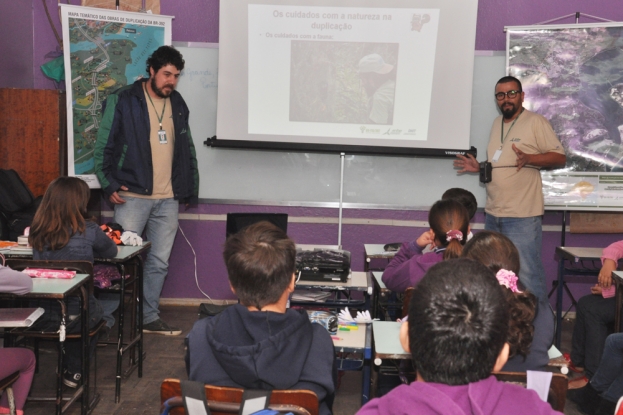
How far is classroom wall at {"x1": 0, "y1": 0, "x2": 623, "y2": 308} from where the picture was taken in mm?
5234

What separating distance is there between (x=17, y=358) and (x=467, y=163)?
3480 millimetres

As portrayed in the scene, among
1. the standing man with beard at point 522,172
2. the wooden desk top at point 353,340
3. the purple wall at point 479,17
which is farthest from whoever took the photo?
the purple wall at point 479,17

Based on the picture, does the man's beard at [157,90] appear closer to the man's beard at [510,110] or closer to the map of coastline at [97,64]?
the map of coastline at [97,64]

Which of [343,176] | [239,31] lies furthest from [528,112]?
[239,31]

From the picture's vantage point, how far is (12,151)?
16.0 feet

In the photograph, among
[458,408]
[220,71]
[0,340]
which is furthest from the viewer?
[220,71]

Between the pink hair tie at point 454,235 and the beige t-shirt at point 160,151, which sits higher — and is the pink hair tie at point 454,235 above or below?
below

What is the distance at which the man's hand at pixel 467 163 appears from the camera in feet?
16.6

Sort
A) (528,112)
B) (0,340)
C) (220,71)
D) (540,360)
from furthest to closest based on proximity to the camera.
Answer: (220,71) < (528,112) < (0,340) < (540,360)

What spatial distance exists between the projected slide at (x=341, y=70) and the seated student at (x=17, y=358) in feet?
8.96

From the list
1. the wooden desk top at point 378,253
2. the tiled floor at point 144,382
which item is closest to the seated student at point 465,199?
the wooden desk top at point 378,253

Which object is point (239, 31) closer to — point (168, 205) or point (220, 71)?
point (220, 71)

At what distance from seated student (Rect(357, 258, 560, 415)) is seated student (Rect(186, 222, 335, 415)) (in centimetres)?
56

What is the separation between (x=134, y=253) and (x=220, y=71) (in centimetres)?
196
